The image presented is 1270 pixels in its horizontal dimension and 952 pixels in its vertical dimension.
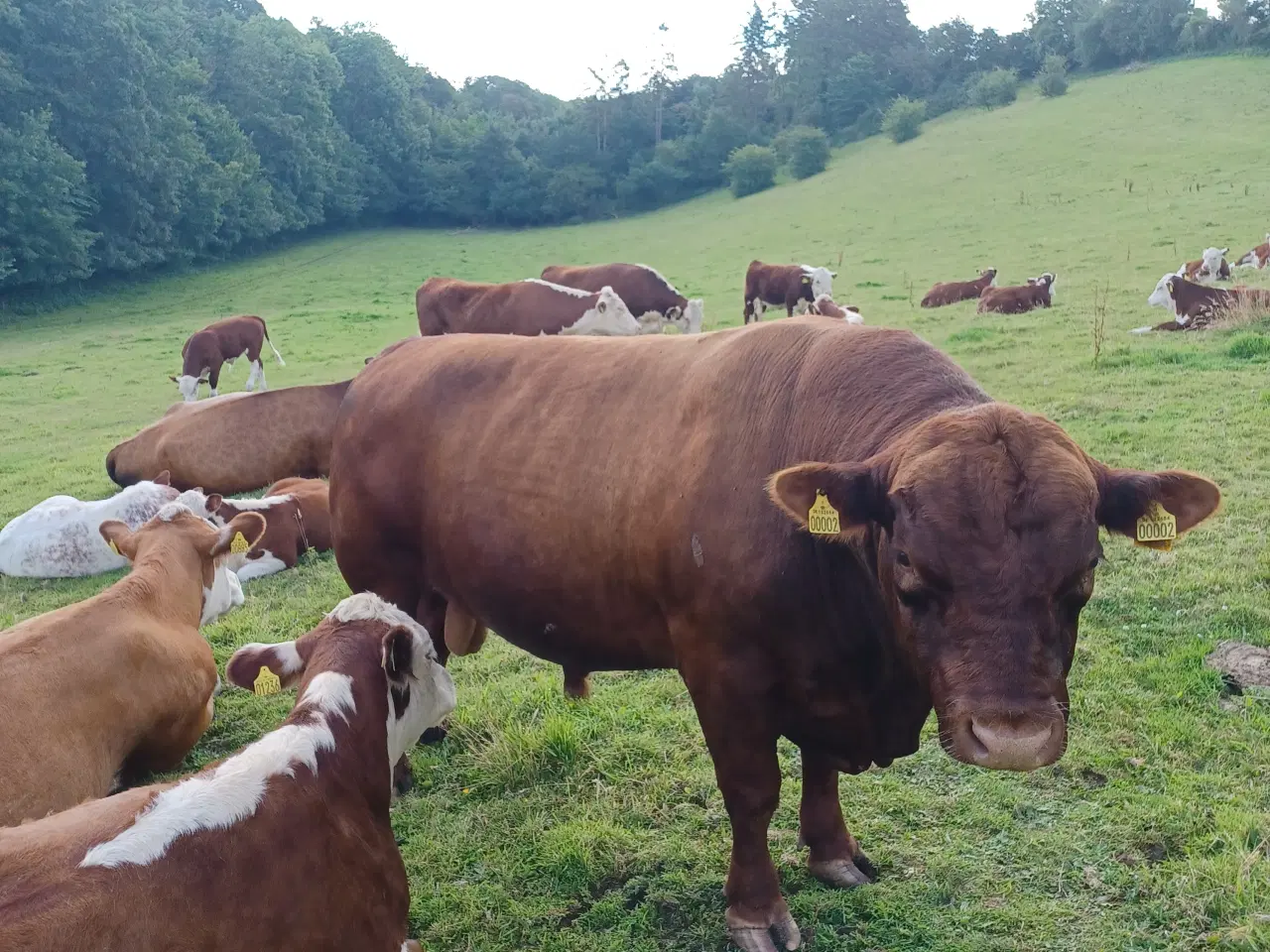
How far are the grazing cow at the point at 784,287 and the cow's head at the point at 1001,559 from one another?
18.6 meters

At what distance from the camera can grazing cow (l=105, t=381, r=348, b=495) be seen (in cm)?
980

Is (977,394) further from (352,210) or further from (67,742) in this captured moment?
(352,210)

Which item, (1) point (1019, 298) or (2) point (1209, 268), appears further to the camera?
(2) point (1209, 268)

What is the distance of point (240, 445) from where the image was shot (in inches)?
390

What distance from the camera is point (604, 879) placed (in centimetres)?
366

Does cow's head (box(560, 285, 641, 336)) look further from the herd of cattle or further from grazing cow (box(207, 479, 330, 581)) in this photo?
the herd of cattle

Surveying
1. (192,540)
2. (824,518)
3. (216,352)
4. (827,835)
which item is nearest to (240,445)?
(192,540)

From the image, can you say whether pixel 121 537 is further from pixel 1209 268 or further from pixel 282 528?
pixel 1209 268

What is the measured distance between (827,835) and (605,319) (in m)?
14.0

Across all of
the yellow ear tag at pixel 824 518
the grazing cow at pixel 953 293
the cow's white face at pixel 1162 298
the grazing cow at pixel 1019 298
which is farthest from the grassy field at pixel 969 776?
the grazing cow at pixel 953 293

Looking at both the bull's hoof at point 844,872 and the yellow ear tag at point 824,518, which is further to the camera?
the bull's hoof at point 844,872

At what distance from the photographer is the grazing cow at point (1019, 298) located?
55.5 ft

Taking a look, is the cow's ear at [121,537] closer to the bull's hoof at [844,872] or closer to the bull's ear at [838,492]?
the bull's hoof at [844,872]

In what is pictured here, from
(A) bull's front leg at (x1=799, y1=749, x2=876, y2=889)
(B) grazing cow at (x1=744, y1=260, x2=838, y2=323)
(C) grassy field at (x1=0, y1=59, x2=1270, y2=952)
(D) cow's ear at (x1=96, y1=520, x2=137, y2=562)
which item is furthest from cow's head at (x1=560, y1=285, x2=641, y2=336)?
(A) bull's front leg at (x1=799, y1=749, x2=876, y2=889)
